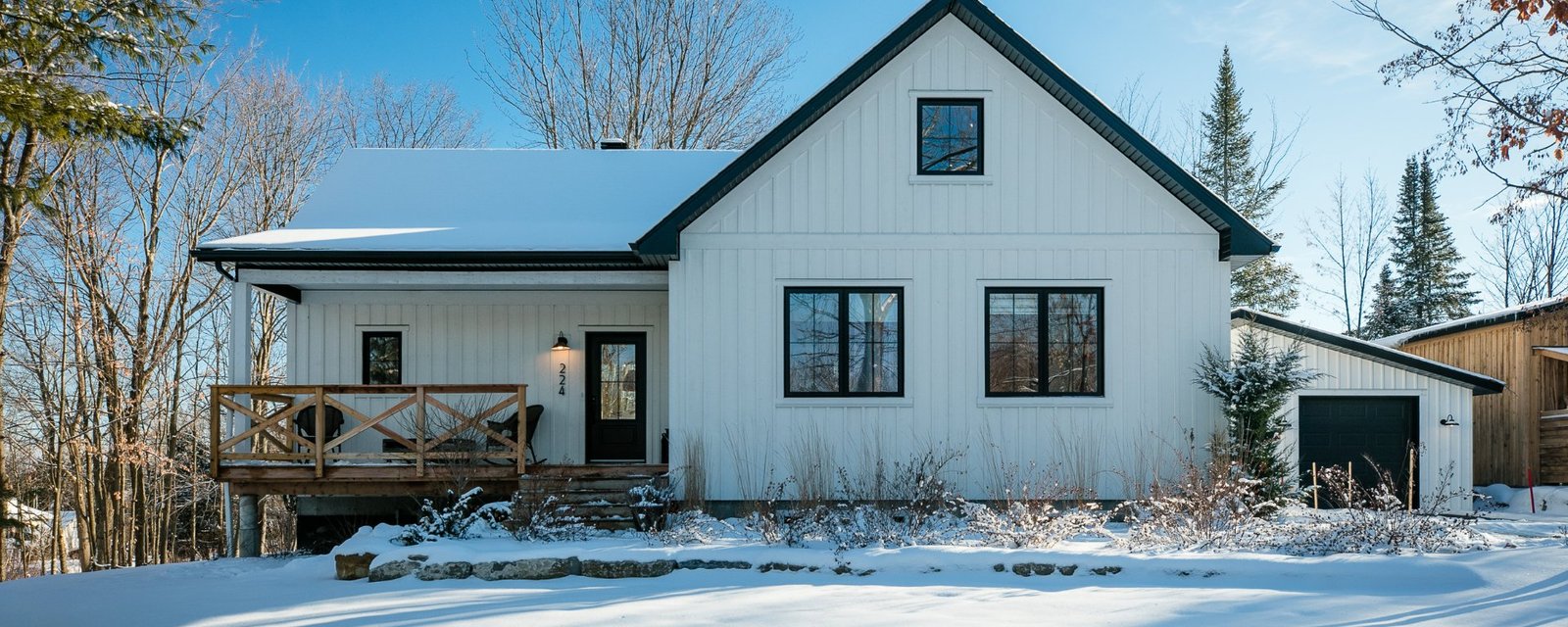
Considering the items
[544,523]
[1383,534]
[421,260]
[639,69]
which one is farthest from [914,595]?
[639,69]

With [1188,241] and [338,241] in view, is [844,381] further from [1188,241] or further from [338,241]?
[338,241]

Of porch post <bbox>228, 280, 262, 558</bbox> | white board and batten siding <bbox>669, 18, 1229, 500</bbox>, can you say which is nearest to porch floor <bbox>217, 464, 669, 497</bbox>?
porch post <bbox>228, 280, 262, 558</bbox>

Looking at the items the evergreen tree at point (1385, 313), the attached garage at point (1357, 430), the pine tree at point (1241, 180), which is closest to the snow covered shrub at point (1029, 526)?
the attached garage at point (1357, 430)

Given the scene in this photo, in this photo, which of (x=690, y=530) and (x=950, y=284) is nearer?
(x=690, y=530)

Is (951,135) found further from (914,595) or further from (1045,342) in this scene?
(914,595)

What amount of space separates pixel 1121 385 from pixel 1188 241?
5.57ft

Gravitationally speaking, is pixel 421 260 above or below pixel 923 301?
above

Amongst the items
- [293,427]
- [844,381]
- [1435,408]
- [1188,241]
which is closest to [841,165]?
[844,381]

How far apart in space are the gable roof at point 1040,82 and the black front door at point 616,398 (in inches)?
116

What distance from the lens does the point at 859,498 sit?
9266 mm

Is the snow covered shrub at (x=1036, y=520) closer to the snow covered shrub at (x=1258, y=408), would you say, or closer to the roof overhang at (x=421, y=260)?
the snow covered shrub at (x=1258, y=408)

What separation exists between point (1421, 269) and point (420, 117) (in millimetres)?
29983

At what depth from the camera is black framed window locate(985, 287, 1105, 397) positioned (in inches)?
382

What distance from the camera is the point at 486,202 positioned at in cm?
1205
